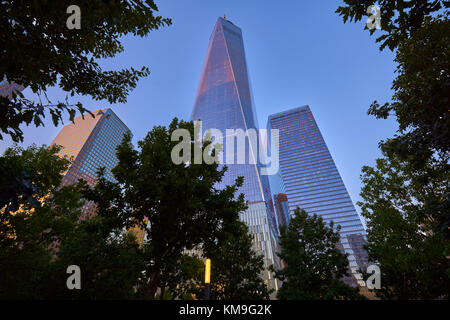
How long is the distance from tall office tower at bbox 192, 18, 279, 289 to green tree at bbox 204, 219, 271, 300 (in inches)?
1788

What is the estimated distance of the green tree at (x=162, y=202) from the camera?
7.89m

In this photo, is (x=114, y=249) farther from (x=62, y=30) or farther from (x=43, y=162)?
(x=62, y=30)

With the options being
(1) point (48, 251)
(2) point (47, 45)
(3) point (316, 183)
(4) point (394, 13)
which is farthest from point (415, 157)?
(3) point (316, 183)

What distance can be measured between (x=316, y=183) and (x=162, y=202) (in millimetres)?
139029

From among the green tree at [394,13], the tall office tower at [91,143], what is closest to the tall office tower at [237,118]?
the tall office tower at [91,143]

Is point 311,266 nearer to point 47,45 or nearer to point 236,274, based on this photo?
point 236,274

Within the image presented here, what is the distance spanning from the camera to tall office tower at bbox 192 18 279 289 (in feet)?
236

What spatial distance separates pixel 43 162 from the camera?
12.2 m

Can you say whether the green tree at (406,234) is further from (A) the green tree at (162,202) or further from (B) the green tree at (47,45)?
(B) the green tree at (47,45)

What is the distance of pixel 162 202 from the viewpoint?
27.4 ft

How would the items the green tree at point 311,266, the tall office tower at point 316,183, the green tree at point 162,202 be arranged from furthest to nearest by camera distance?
the tall office tower at point 316,183 < the green tree at point 311,266 < the green tree at point 162,202

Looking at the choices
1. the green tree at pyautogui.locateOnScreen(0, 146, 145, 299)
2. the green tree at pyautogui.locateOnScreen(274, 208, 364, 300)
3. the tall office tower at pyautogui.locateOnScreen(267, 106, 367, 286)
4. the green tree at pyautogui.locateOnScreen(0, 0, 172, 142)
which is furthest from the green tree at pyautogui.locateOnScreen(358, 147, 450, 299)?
the tall office tower at pyautogui.locateOnScreen(267, 106, 367, 286)

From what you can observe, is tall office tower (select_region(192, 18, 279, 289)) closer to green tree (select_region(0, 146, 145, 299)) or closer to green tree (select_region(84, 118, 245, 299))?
green tree (select_region(0, 146, 145, 299))

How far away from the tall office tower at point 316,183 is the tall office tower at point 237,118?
69.6 ft
